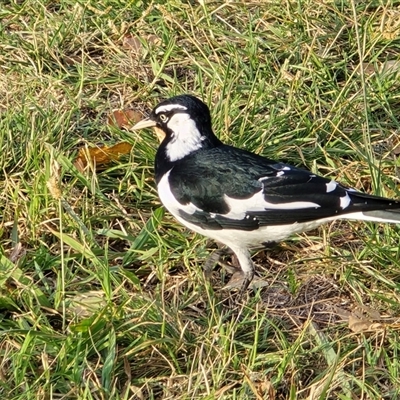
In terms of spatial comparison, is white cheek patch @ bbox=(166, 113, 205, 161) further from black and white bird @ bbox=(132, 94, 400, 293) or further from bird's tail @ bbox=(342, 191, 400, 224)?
bird's tail @ bbox=(342, 191, 400, 224)

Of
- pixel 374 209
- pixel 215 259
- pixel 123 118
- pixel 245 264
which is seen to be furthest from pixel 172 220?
pixel 374 209

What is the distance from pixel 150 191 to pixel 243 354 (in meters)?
1.07

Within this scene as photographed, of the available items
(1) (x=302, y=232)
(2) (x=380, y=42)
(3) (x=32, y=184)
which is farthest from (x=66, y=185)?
(2) (x=380, y=42)

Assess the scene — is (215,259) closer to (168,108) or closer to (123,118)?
(168,108)

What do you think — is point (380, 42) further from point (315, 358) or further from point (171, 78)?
point (315, 358)

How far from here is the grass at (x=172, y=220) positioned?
331 centimetres

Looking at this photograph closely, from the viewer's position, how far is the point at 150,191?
168 inches

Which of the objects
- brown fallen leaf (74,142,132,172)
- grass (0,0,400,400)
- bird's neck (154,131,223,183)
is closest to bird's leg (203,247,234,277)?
grass (0,0,400,400)

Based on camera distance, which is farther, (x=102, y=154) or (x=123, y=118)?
(x=123, y=118)

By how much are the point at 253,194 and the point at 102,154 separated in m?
0.91

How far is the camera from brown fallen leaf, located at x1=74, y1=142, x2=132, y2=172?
170 inches

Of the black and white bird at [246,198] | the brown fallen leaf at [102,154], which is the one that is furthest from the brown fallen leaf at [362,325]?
the brown fallen leaf at [102,154]

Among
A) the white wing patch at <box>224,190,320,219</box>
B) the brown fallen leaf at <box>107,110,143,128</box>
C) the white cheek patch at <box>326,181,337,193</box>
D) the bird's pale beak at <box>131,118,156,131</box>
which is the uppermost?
the white cheek patch at <box>326,181,337,193</box>

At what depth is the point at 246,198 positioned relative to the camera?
372 centimetres
